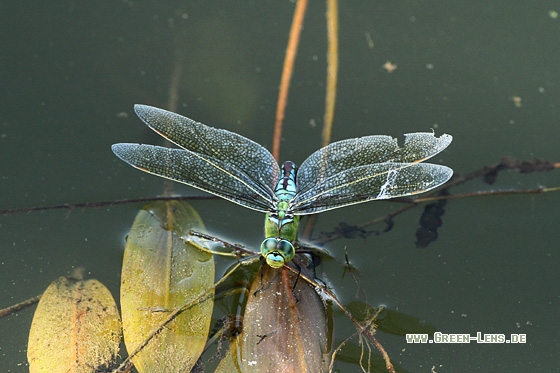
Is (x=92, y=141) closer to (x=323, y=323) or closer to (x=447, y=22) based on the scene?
(x=323, y=323)

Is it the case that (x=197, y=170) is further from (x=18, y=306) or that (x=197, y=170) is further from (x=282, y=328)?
(x=18, y=306)

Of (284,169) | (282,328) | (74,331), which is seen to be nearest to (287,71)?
(284,169)

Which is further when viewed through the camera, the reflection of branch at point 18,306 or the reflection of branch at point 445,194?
the reflection of branch at point 445,194

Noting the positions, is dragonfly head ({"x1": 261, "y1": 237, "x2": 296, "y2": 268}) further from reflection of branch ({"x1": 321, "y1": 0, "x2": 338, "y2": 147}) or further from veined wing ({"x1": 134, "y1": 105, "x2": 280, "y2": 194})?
reflection of branch ({"x1": 321, "y1": 0, "x2": 338, "y2": 147})

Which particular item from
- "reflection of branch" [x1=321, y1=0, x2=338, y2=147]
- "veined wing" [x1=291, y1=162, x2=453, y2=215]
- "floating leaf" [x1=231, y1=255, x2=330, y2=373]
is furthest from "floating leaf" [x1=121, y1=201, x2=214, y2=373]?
"reflection of branch" [x1=321, y1=0, x2=338, y2=147]

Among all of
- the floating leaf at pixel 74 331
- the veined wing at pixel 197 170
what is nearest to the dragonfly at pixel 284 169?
the veined wing at pixel 197 170

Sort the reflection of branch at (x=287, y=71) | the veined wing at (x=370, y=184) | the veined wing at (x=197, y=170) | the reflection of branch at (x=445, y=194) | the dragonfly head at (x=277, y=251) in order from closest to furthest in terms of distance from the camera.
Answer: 1. the dragonfly head at (x=277, y=251)
2. the veined wing at (x=370, y=184)
3. the veined wing at (x=197, y=170)
4. the reflection of branch at (x=445, y=194)
5. the reflection of branch at (x=287, y=71)

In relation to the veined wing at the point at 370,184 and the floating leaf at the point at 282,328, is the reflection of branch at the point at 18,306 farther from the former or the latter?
the veined wing at the point at 370,184
